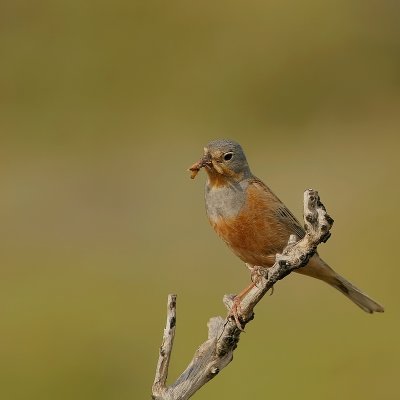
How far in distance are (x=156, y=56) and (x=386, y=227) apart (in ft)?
19.1

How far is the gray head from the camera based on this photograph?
515 cm

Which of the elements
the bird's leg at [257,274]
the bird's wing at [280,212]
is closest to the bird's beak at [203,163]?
the bird's wing at [280,212]

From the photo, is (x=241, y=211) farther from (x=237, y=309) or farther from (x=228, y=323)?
(x=228, y=323)

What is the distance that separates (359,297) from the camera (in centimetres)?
588

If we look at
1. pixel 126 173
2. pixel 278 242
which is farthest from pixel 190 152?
pixel 278 242

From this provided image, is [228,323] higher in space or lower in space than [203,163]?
lower

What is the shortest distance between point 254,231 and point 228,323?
90cm

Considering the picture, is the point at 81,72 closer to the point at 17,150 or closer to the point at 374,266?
the point at 17,150

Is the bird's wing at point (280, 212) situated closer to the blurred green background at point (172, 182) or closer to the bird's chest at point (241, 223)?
the bird's chest at point (241, 223)

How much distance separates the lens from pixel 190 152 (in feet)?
50.0

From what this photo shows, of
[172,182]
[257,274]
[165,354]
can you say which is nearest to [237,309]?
[257,274]

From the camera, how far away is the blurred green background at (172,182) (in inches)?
400

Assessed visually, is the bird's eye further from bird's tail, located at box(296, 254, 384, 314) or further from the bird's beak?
bird's tail, located at box(296, 254, 384, 314)

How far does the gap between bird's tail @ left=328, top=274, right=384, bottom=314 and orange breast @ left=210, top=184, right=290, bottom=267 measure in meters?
0.59
